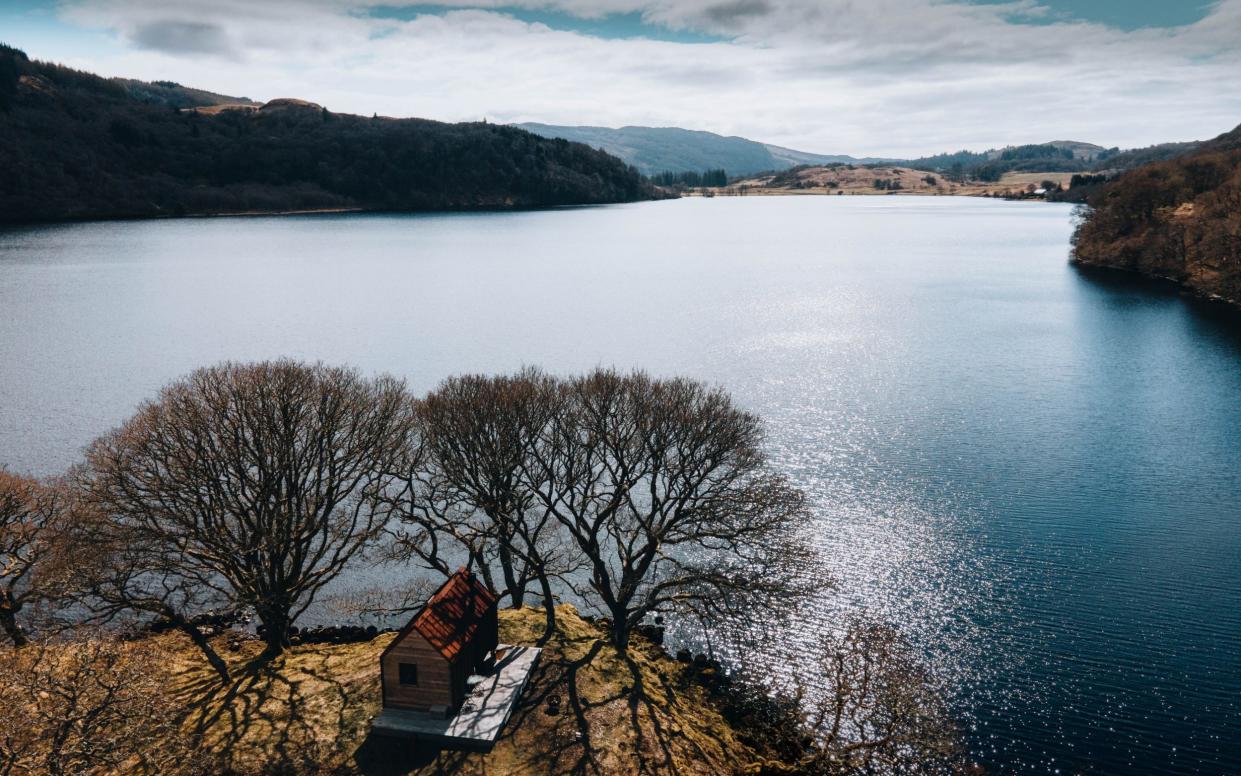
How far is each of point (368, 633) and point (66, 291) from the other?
369 ft

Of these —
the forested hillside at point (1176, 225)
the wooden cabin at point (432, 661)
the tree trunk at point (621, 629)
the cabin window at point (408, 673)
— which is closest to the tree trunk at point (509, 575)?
the tree trunk at point (621, 629)

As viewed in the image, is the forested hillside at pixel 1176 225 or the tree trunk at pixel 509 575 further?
the forested hillside at pixel 1176 225

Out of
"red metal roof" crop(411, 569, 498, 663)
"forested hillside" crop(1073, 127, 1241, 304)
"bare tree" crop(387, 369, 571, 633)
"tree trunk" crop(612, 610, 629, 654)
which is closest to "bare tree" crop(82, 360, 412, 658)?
"bare tree" crop(387, 369, 571, 633)

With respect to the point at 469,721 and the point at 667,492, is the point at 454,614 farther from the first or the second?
the point at 667,492

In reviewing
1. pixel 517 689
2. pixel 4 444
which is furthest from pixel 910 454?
pixel 4 444

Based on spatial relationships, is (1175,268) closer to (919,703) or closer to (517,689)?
(919,703)

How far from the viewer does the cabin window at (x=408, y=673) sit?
1131 inches

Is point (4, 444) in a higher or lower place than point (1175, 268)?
lower

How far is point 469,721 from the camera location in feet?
93.7

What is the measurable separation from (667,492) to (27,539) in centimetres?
3203

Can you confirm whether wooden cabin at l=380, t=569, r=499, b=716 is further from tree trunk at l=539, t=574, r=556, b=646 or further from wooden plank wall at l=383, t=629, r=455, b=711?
tree trunk at l=539, t=574, r=556, b=646

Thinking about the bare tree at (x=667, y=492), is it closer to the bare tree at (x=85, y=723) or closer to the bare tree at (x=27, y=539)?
the bare tree at (x=85, y=723)

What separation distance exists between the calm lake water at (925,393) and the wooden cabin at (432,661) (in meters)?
19.9

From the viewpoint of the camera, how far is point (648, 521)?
37094 mm
